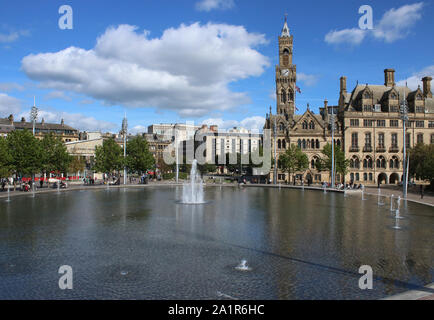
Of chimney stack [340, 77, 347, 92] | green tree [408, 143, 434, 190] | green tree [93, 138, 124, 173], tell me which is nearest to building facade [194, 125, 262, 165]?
chimney stack [340, 77, 347, 92]

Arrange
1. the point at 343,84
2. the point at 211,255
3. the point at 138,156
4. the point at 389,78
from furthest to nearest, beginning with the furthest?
the point at 343,84 → the point at 389,78 → the point at 138,156 → the point at 211,255

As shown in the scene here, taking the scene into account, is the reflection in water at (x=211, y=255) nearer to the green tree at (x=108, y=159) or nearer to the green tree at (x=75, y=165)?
the green tree at (x=108, y=159)

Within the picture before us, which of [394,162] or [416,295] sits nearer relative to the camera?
[416,295]

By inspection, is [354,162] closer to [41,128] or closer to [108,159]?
[108,159]

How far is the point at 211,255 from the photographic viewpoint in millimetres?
14656

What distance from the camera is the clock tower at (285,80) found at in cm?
9725

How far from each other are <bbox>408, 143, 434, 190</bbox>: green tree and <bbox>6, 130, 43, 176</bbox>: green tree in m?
61.2

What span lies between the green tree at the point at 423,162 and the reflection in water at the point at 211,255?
3269cm

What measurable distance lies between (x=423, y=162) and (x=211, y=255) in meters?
54.4

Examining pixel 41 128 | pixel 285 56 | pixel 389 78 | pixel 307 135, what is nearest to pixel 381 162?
pixel 307 135

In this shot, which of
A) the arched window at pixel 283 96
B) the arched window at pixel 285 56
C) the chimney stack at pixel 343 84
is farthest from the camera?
the arched window at pixel 285 56

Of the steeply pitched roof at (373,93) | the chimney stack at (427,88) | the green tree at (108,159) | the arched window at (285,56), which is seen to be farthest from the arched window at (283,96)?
the green tree at (108,159)

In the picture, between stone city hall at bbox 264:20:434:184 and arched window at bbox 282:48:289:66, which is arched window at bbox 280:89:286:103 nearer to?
arched window at bbox 282:48:289:66
